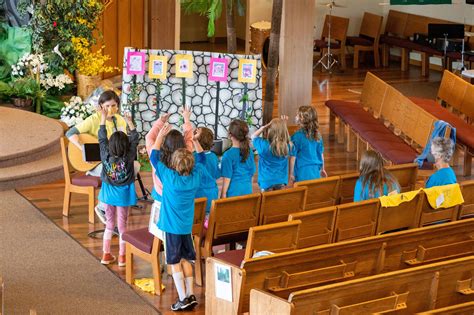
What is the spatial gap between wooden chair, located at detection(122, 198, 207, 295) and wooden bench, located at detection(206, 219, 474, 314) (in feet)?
3.54

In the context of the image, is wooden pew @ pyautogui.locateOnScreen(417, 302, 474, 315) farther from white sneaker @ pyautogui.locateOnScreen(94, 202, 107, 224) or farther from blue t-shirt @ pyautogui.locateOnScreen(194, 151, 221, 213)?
white sneaker @ pyautogui.locateOnScreen(94, 202, 107, 224)

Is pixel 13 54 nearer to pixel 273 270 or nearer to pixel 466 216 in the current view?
pixel 466 216

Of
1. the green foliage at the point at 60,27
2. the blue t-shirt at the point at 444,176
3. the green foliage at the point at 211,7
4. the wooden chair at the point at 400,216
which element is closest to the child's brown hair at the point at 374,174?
the wooden chair at the point at 400,216

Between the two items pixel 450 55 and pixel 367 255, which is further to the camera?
pixel 450 55

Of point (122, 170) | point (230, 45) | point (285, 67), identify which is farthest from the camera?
point (230, 45)

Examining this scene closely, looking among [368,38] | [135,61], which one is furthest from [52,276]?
[368,38]

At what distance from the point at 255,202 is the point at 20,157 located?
13.1ft

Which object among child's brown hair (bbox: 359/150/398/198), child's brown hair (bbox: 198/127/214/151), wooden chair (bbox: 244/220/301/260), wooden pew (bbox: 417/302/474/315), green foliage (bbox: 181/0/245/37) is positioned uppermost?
green foliage (bbox: 181/0/245/37)

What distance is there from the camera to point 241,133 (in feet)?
27.3

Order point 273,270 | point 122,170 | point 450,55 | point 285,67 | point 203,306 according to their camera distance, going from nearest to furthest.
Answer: point 273,270 < point 203,306 < point 122,170 < point 285,67 < point 450,55

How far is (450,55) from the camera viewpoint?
17078 millimetres

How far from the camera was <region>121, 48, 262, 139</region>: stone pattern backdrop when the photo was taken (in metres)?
11.7

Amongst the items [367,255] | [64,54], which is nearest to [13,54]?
[64,54]

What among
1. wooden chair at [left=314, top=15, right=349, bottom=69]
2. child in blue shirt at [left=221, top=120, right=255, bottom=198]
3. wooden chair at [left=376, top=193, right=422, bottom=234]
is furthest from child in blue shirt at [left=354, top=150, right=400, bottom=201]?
wooden chair at [left=314, top=15, right=349, bottom=69]
